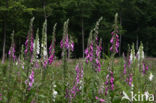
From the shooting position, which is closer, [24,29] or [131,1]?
[24,29]

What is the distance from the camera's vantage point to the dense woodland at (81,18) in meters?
31.9

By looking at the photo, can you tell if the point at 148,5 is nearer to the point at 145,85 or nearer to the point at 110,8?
the point at 110,8

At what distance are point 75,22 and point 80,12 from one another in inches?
109

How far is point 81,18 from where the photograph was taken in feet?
136

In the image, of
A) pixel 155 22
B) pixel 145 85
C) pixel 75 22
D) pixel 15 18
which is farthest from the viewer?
pixel 155 22

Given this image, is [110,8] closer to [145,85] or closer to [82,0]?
[82,0]

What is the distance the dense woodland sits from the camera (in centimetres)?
3191

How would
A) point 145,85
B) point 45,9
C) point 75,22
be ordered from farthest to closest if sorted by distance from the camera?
point 75,22, point 45,9, point 145,85

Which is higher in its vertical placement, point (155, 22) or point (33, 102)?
point (155, 22)

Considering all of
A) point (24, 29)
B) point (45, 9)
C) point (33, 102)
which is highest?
point (45, 9)

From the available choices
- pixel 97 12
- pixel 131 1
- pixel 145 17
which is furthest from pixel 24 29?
pixel 145 17

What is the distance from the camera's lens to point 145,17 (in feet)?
157

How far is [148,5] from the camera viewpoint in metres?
50.2

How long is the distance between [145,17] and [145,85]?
4562 cm
